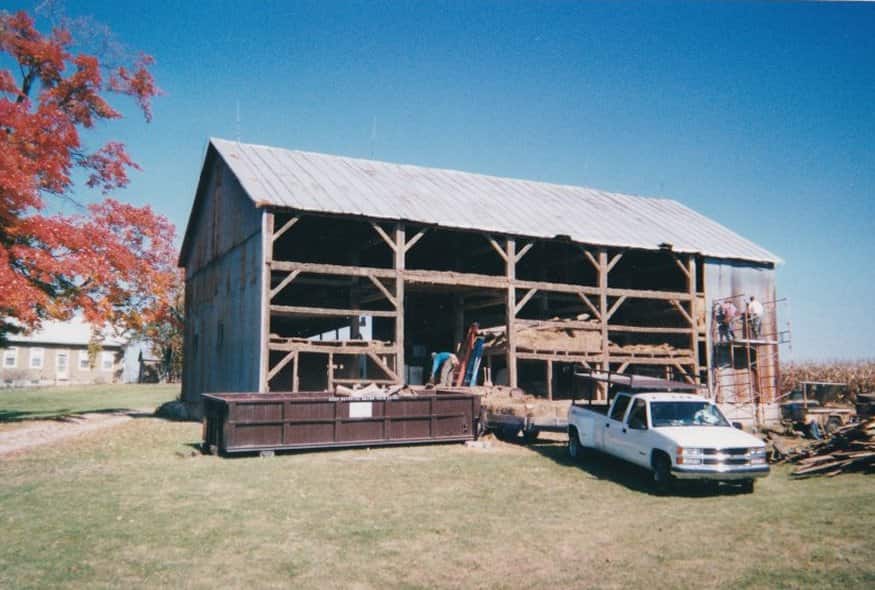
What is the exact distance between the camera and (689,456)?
1172cm

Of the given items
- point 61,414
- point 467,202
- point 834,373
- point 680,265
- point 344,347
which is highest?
point 467,202

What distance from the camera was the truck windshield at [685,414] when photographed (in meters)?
13.1

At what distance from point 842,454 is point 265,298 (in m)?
15.4

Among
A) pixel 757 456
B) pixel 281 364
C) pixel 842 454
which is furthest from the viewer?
pixel 281 364

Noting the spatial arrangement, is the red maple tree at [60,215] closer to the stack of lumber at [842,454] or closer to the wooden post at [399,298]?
the wooden post at [399,298]

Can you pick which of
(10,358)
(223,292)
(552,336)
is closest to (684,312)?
(552,336)

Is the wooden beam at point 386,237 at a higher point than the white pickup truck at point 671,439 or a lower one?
higher

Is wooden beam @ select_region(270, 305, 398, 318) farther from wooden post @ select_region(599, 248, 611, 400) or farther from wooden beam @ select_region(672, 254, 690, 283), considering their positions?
wooden beam @ select_region(672, 254, 690, 283)

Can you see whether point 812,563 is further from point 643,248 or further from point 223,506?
point 643,248

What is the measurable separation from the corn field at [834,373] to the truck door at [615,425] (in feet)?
77.5

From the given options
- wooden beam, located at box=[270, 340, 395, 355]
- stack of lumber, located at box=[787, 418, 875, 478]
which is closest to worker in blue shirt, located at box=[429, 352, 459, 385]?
wooden beam, located at box=[270, 340, 395, 355]

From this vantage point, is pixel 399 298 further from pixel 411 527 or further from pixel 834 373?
pixel 834 373

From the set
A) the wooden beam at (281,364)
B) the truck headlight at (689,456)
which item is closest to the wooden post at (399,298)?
the wooden beam at (281,364)

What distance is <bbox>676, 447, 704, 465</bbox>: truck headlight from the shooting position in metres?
11.7
